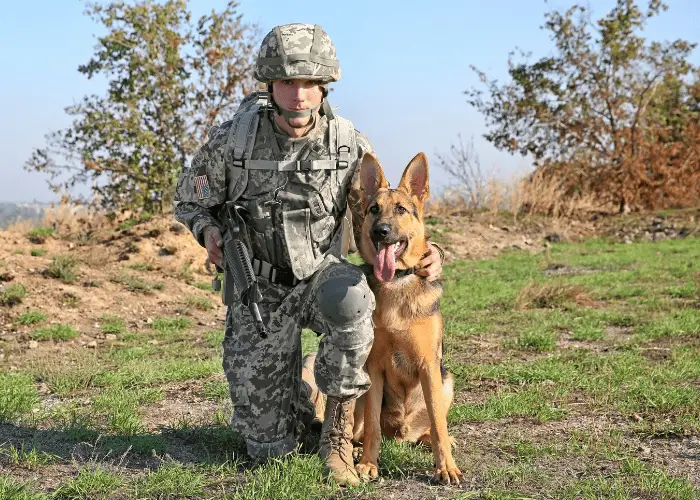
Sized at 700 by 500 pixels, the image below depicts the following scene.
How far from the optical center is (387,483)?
3.95 m

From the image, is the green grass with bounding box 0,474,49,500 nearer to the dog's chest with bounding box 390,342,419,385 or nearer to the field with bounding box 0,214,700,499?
the field with bounding box 0,214,700,499

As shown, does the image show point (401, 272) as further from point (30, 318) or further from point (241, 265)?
point (30, 318)

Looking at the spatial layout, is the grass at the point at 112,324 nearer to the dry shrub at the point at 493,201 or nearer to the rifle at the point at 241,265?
the rifle at the point at 241,265

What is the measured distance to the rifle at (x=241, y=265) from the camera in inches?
161

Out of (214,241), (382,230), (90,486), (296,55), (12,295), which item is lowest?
(90,486)

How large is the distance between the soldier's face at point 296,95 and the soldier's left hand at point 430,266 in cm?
100

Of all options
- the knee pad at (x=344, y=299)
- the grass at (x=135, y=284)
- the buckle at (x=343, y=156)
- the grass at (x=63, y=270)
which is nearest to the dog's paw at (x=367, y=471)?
the knee pad at (x=344, y=299)

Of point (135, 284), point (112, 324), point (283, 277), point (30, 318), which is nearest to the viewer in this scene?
point (283, 277)

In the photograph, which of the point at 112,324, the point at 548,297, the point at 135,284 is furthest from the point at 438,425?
the point at 135,284

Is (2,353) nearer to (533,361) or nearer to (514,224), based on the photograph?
(533,361)

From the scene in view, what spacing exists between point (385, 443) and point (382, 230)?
1.27 meters

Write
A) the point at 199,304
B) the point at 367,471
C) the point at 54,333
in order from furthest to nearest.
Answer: the point at 199,304
the point at 54,333
the point at 367,471

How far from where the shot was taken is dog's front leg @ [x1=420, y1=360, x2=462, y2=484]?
3.91 meters

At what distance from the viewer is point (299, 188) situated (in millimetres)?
4262
